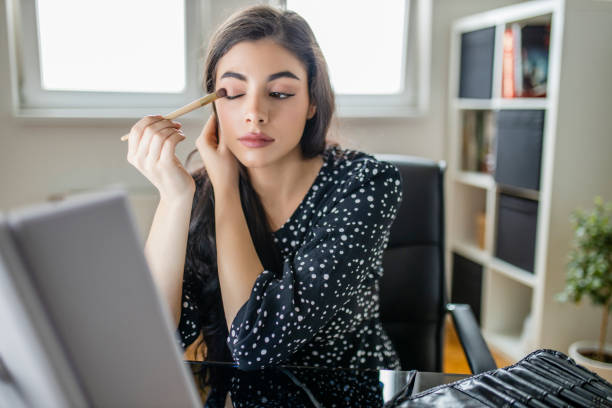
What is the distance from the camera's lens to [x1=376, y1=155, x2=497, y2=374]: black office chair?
1.19 m

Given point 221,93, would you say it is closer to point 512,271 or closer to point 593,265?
point 593,265

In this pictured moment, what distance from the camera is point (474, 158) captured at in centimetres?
241

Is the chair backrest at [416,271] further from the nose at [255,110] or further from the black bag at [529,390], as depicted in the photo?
the black bag at [529,390]

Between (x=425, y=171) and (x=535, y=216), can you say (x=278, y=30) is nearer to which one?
(x=425, y=171)

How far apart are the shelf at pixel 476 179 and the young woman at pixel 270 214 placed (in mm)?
1368

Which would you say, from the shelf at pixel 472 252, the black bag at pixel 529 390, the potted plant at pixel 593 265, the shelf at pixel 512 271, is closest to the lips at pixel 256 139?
the black bag at pixel 529 390

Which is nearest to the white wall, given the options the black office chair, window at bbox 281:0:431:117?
window at bbox 281:0:431:117

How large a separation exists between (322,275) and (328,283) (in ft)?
0.05

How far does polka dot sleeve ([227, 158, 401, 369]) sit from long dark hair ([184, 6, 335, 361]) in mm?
109

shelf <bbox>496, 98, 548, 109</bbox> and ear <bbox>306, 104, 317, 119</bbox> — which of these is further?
shelf <bbox>496, 98, 548, 109</bbox>

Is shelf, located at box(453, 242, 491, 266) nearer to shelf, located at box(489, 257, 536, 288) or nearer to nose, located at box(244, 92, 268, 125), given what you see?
shelf, located at box(489, 257, 536, 288)

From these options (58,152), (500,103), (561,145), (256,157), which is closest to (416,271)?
(256,157)

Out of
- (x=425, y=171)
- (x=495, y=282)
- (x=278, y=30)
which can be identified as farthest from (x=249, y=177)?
(x=495, y=282)

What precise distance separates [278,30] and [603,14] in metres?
1.40
